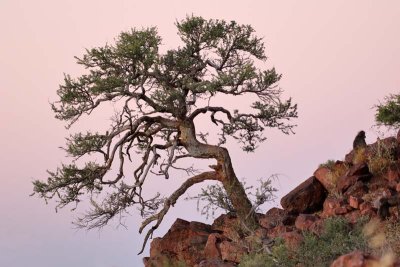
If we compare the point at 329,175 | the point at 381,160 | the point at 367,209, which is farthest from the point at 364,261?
the point at 329,175

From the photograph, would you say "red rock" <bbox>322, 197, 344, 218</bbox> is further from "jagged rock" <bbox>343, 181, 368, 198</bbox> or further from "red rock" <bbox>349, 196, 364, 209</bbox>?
"jagged rock" <bbox>343, 181, 368, 198</bbox>

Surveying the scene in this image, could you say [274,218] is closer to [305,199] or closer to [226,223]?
[305,199]

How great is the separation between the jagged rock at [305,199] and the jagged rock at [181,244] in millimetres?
3284

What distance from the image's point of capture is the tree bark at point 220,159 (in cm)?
2364

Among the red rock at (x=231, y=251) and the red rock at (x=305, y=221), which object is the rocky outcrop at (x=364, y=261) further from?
the red rock at (x=231, y=251)

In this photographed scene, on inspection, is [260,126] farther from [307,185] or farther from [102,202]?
[102,202]

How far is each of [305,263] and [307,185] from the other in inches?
284

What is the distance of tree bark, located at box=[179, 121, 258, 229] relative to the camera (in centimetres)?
2364

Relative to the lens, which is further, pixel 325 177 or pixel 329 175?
pixel 325 177

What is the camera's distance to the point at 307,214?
63.4ft

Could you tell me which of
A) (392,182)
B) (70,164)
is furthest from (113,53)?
(392,182)

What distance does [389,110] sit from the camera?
25.7 m

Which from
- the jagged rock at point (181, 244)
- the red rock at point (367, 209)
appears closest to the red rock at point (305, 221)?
the red rock at point (367, 209)

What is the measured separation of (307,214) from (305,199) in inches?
109
